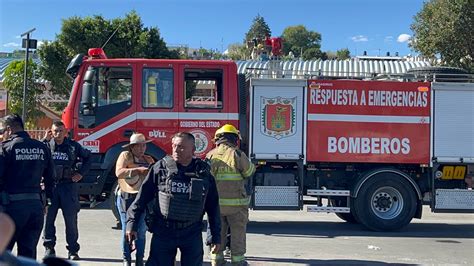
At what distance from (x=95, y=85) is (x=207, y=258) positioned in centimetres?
350

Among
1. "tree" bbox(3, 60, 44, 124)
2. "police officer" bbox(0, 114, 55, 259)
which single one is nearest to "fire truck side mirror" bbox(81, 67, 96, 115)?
"police officer" bbox(0, 114, 55, 259)

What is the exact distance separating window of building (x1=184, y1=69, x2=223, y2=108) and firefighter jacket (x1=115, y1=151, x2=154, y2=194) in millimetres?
2959

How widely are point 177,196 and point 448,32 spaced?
17.0 metres

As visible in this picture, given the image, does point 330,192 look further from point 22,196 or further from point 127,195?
point 22,196

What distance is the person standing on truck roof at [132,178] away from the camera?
6.83m

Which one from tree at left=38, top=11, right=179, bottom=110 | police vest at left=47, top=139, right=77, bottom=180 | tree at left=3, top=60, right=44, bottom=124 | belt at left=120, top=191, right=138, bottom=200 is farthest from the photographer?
tree at left=3, top=60, right=44, bottom=124

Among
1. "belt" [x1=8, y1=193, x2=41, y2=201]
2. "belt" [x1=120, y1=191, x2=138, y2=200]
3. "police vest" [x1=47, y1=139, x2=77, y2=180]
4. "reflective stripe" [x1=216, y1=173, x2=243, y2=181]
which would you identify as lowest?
"belt" [x1=120, y1=191, x2=138, y2=200]

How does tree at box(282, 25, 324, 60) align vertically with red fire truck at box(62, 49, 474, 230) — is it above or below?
above

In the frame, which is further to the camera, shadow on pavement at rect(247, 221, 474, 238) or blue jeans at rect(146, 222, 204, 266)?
shadow on pavement at rect(247, 221, 474, 238)

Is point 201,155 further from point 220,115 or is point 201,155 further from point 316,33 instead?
point 316,33

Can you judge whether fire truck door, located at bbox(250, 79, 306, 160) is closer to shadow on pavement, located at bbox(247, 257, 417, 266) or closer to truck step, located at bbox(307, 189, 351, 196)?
truck step, located at bbox(307, 189, 351, 196)

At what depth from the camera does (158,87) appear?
32.5ft

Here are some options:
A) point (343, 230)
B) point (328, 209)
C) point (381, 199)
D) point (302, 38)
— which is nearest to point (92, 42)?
point (343, 230)

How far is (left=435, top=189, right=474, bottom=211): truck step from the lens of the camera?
10.1 m
